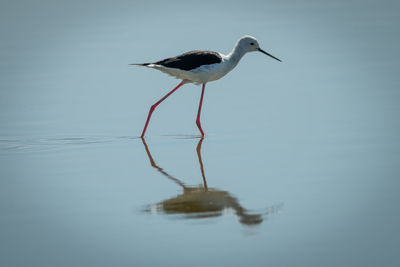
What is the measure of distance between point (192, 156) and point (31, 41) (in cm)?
777

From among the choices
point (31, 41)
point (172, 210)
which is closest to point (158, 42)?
point (31, 41)

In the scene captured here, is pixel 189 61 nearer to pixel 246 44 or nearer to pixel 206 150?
pixel 246 44

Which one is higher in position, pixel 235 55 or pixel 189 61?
pixel 235 55

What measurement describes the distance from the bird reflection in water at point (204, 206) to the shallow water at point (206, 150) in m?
0.02

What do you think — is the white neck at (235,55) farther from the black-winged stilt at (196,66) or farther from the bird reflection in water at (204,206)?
the bird reflection in water at (204,206)

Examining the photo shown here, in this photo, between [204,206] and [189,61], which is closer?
[204,206]

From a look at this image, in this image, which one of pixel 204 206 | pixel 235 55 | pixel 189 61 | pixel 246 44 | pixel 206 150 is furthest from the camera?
pixel 246 44

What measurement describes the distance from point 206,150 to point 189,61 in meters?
1.58

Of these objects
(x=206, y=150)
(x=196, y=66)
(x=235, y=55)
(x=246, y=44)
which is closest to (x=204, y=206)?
(x=206, y=150)

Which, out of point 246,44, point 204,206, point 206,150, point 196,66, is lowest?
point 204,206

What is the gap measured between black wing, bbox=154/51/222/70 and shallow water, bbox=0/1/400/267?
2.30ft

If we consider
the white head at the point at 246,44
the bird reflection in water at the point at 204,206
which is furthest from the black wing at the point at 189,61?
the bird reflection in water at the point at 204,206

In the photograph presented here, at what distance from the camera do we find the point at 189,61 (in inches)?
316

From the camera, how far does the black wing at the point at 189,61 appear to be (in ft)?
26.2
